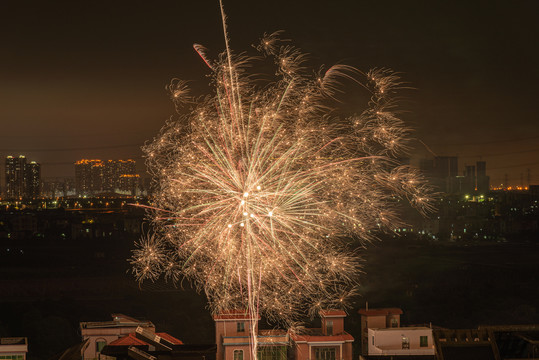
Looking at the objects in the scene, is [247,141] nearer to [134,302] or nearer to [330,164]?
[330,164]

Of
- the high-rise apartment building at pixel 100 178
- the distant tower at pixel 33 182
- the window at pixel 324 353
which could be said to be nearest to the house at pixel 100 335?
the window at pixel 324 353

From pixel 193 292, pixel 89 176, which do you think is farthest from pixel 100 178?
pixel 193 292

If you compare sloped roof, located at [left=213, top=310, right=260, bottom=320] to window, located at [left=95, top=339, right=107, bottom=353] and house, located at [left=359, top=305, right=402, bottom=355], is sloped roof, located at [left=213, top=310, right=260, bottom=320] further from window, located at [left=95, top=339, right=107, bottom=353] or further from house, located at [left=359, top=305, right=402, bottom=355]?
house, located at [left=359, top=305, right=402, bottom=355]

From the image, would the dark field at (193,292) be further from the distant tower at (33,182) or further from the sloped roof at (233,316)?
the distant tower at (33,182)

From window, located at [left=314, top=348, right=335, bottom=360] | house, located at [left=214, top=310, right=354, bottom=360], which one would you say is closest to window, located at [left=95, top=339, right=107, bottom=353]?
house, located at [left=214, top=310, right=354, bottom=360]

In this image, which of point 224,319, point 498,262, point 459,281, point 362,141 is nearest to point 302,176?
point 362,141
